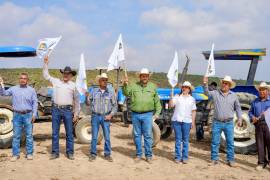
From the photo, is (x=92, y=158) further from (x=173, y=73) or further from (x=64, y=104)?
(x=173, y=73)

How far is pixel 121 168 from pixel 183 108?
1613 millimetres

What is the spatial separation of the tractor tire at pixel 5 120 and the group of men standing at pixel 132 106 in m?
0.97

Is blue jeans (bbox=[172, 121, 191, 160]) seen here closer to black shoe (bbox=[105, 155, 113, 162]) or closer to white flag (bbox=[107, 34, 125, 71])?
black shoe (bbox=[105, 155, 113, 162])

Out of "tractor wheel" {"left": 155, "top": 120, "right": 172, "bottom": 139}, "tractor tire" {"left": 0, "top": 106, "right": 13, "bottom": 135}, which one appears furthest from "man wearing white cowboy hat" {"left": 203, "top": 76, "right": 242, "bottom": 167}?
"tractor tire" {"left": 0, "top": 106, "right": 13, "bottom": 135}

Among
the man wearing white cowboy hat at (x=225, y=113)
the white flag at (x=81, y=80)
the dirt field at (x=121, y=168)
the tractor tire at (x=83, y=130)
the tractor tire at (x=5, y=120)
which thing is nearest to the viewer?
the dirt field at (x=121, y=168)

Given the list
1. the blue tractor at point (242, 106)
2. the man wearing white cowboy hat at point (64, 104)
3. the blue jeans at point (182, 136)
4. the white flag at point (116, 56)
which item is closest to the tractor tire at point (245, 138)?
the blue tractor at point (242, 106)

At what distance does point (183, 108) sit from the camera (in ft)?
25.2

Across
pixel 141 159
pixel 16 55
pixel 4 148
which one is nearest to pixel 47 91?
pixel 16 55

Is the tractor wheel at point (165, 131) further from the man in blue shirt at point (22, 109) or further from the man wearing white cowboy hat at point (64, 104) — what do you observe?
the man in blue shirt at point (22, 109)

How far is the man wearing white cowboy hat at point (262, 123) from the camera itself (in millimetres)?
7375

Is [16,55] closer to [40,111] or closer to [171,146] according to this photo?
[40,111]

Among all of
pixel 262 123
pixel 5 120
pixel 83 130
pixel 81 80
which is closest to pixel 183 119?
pixel 262 123

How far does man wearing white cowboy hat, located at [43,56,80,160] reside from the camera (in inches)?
Answer: 299

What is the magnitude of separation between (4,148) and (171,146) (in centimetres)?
371
